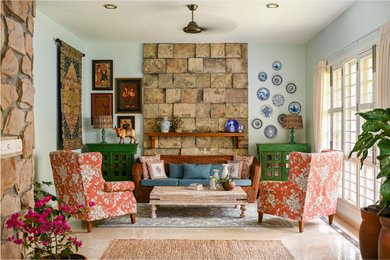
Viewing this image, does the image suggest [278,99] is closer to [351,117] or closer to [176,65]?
[176,65]

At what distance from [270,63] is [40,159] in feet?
15.1

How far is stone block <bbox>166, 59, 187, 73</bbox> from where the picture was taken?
721 centimetres

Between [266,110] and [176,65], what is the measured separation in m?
2.01

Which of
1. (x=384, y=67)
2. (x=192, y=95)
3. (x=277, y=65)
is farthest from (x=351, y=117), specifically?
(x=192, y=95)

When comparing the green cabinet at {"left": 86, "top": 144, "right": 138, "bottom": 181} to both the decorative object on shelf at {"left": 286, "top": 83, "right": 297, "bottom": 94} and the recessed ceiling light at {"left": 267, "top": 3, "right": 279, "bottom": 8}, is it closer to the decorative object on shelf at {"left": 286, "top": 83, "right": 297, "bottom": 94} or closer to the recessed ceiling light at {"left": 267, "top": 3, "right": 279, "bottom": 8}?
the decorative object on shelf at {"left": 286, "top": 83, "right": 297, "bottom": 94}

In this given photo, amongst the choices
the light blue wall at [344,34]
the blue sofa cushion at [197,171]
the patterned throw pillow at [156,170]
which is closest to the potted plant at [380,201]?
the light blue wall at [344,34]

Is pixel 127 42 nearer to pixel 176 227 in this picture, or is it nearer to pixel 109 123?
pixel 109 123

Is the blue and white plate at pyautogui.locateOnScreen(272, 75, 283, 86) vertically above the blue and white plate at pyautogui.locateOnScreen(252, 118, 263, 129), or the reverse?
the blue and white plate at pyautogui.locateOnScreen(272, 75, 283, 86)

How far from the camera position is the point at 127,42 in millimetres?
7234

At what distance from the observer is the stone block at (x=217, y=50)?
7.21 meters

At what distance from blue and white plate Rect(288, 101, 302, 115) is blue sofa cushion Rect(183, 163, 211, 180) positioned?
207 centimetres

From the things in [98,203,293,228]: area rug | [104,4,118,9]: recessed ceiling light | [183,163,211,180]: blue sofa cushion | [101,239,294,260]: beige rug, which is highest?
[104,4,118,9]: recessed ceiling light

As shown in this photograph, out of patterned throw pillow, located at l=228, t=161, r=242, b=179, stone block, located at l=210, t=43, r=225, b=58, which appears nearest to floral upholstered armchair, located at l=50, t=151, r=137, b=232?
patterned throw pillow, located at l=228, t=161, r=242, b=179

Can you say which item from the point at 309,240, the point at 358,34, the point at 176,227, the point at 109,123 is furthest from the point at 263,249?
the point at 109,123
